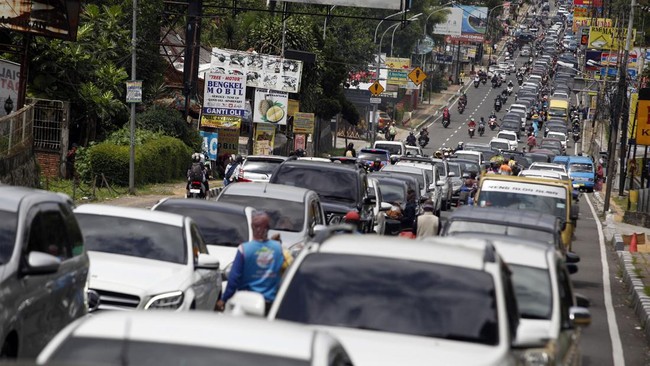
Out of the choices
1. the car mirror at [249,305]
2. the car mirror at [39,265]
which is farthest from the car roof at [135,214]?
the car mirror at [249,305]

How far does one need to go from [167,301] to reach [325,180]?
1220cm

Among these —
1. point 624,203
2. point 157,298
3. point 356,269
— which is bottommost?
point 624,203

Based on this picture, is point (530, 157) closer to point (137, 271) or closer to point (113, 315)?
point (137, 271)

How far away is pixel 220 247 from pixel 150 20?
39.5 meters

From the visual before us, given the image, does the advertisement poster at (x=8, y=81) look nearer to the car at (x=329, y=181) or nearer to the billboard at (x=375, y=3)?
the billboard at (x=375, y=3)

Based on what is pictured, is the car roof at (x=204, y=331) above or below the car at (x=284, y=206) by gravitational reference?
above

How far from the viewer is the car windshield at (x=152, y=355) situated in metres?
5.98

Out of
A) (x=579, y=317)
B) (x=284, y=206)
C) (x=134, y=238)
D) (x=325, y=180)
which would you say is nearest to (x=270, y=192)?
(x=284, y=206)

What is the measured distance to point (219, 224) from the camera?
16.5 m

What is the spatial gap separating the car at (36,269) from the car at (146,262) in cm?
103

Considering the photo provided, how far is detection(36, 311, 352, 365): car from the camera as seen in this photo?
6.01m

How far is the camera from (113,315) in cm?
663

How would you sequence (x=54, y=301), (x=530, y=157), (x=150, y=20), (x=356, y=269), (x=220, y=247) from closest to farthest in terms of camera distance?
(x=356, y=269), (x=54, y=301), (x=220, y=247), (x=150, y=20), (x=530, y=157)

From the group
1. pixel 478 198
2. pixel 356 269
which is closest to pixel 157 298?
pixel 356 269
